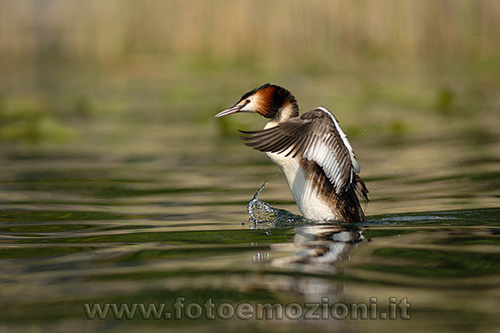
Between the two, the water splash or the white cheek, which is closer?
the water splash

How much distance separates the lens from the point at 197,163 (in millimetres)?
9969

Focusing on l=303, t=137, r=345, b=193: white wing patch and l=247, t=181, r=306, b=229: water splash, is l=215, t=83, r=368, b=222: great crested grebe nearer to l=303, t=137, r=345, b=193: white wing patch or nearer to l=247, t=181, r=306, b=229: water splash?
l=303, t=137, r=345, b=193: white wing patch

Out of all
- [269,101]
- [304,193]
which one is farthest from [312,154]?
[269,101]

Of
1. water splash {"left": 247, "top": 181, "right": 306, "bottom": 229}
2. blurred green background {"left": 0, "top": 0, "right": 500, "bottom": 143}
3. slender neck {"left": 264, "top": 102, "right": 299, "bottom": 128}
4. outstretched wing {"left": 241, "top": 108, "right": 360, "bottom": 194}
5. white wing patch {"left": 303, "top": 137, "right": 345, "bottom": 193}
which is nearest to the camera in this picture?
outstretched wing {"left": 241, "top": 108, "right": 360, "bottom": 194}

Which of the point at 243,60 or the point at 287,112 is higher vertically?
the point at 243,60

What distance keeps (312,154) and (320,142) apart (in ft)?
0.36

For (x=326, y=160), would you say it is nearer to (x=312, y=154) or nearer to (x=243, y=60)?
(x=312, y=154)

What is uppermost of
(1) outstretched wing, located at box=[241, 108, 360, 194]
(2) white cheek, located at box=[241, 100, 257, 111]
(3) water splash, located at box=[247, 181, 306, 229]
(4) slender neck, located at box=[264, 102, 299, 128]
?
(2) white cheek, located at box=[241, 100, 257, 111]

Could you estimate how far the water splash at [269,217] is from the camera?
19.9 feet

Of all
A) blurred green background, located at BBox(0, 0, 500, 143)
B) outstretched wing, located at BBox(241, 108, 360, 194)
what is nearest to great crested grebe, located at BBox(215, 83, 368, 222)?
outstretched wing, located at BBox(241, 108, 360, 194)

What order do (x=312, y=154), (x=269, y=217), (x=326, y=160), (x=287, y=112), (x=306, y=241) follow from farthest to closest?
(x=287, y=112), (x=269, y=217), (x=326, y=160), (x=312, y=154), (x=306, y=241)

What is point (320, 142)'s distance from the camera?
591 cm

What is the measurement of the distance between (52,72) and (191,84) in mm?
4428

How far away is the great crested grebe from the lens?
5.82 metres
